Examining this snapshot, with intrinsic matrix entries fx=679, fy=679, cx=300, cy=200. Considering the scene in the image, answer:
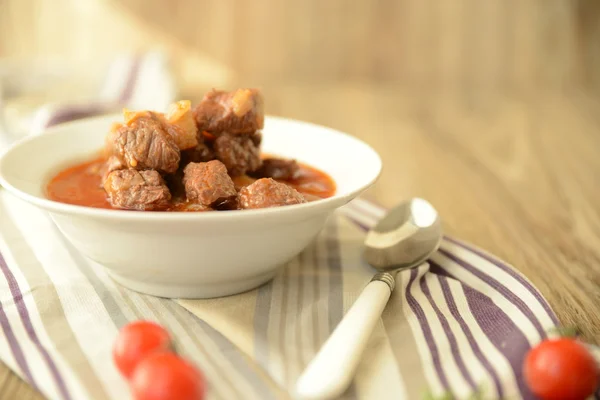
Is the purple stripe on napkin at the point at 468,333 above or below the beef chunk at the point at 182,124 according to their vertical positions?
A: below

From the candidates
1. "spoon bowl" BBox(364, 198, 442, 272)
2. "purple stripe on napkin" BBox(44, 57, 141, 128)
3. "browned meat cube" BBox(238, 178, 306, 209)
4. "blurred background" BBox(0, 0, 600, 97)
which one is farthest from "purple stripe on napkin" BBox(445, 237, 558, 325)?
"blurred background" BBox(0, 0, 600, 97)

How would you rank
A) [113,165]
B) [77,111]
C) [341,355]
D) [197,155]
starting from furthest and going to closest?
[77,111] → [197,155] → [113,165] → [341,355]

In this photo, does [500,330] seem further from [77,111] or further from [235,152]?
[77,111]

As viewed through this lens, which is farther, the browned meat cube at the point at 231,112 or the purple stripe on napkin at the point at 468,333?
the browned meat cube at the point at 231,112

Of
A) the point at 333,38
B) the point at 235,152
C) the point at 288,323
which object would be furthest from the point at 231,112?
the point at 333,38

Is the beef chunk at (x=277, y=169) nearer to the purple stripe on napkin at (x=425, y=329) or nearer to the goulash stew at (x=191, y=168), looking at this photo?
the goulash stew at (x=191, y=168)

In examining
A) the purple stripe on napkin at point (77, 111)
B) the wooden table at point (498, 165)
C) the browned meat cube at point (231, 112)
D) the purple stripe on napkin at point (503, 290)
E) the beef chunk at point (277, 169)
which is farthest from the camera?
the purple stripe on napkin at point (77, 111)

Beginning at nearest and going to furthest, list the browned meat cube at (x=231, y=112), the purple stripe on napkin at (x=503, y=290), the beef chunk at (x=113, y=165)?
1. the purple stripe on napkin at (x=503, y=290)
2. the beef chunk at (x=113, y=165)
3. the browned meat cube at (x=231, y=112)

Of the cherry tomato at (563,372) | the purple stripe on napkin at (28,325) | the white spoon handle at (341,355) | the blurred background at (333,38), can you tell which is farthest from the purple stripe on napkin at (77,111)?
the cherry tomato at (563,372)
